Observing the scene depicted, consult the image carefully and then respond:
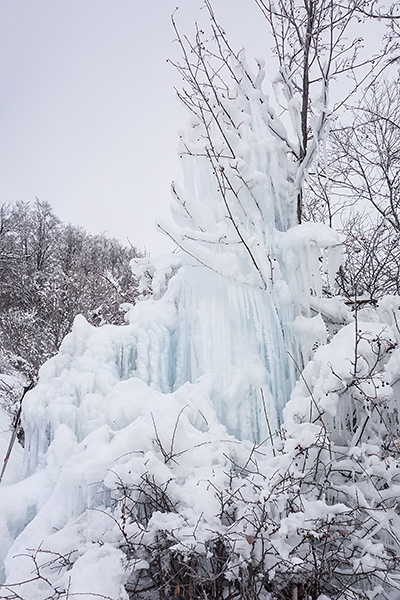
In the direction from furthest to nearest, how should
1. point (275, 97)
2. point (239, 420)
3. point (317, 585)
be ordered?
1. point (275, 97)
2. point (239, 420)
3. point (317, 585)

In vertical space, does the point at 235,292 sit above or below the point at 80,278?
below

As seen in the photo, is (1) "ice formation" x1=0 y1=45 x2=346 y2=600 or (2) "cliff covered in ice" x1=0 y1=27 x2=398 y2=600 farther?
(1) "ice formation" x1=0 y1=45 x2=346 y2=600

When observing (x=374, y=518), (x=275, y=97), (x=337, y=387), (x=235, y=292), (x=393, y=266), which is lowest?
(x=374, y=518)

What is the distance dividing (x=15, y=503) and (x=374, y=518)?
2.92 meters

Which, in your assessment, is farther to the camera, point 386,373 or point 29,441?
point 29,441

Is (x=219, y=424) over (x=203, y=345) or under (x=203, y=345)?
under

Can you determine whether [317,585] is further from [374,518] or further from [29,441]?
[29,441]

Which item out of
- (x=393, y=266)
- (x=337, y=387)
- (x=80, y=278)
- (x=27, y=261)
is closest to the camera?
(x=337, y=387)

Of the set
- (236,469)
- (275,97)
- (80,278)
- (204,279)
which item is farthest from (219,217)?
(80,278)

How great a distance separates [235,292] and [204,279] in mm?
410

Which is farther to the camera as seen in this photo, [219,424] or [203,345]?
[203,345]

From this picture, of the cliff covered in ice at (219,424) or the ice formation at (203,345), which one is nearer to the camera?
the cliff covered in ice at (219,424)

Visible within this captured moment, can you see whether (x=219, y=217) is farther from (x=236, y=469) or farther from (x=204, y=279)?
(x=236, y=469)

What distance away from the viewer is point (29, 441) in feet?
12.5
